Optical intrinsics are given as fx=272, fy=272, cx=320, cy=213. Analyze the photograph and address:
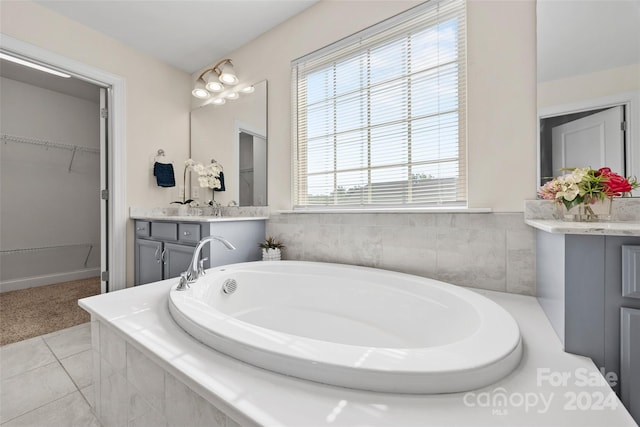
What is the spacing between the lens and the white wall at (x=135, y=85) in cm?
205

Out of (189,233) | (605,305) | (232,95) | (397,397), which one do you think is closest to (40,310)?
(189,233)

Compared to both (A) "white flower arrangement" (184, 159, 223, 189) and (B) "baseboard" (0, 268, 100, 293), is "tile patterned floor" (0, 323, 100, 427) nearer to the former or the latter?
(A) "white flower arrangement" (184, 159, 223, 189)

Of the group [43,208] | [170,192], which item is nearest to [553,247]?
[170,192]

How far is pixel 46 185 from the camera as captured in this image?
3420mm

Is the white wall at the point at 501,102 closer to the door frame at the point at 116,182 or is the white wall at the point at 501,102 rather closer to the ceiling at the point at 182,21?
the ceiling at the point at 182,21

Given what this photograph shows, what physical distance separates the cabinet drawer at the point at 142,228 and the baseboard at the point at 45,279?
77.6 inches

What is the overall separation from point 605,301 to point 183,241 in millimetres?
2336

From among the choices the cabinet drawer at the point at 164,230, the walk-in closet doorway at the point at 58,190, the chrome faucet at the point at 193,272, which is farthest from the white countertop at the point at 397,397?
the walk-in closet doorway at the point at 58,190

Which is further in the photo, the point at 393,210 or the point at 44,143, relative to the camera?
the point at 44,143

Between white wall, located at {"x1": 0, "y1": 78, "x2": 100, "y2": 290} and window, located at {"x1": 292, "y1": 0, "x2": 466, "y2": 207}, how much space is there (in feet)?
11.1

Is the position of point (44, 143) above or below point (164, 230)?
above

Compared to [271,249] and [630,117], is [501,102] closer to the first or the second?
[630,117]

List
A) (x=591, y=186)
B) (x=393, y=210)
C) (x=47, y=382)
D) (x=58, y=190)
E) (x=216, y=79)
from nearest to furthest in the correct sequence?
(x=591, y=186) → (x=47, y=382) → (x=393, y=210) → (x=216, y=79) → (x=58, y=190)

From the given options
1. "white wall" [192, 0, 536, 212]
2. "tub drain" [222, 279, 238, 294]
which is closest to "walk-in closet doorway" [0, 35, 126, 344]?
"tub drain" [222, 279, 238, 294]
